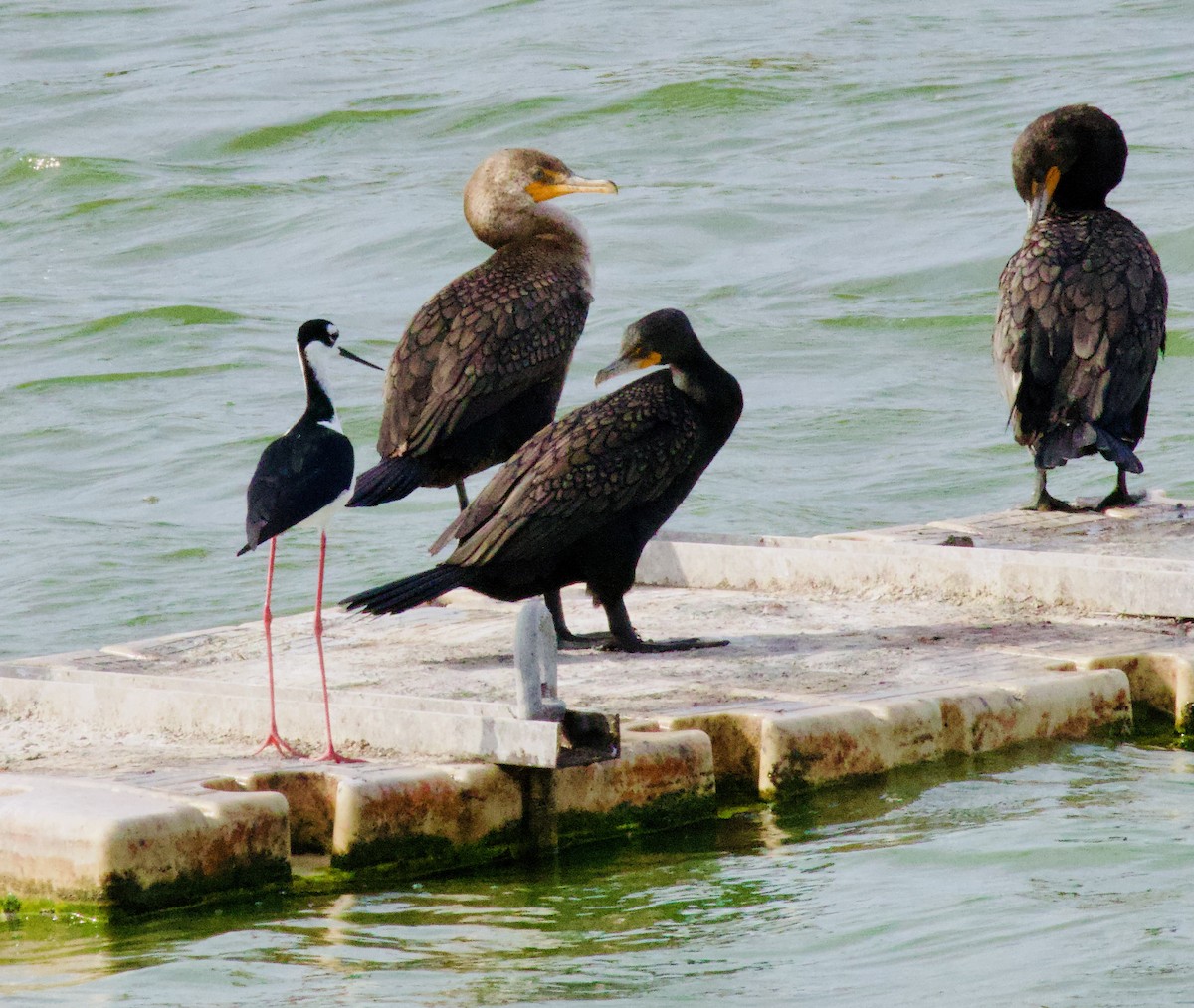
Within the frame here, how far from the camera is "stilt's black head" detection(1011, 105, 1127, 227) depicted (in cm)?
989

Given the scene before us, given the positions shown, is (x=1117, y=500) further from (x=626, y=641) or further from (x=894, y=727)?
(x=894, y=727)

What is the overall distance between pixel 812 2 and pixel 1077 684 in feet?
67.6

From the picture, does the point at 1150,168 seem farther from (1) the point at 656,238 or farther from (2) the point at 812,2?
(2) the point at 812,2

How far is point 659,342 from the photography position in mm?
7320

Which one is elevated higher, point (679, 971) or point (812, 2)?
point (812, 2)

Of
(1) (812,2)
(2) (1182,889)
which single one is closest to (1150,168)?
(1) (812,2)

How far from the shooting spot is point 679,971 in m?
5.09

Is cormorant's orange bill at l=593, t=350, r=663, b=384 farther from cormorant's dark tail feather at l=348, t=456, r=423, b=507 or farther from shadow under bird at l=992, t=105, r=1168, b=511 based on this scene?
shadow under bird at l=992, t=105, r=1168, b=511

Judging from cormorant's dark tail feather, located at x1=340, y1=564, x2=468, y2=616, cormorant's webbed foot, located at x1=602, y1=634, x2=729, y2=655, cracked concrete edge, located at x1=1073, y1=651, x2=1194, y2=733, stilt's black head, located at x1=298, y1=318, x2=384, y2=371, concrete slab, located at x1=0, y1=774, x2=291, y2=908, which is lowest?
concrete slab, located at x1=0, y1=774, x2=291, y2=908

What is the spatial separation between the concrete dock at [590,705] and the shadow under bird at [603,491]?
0.94 feet

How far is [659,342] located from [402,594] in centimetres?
119

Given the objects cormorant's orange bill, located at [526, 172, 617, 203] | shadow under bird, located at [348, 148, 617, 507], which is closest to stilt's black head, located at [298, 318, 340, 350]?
shadow under bird, located at [348, 148, 617, 507]

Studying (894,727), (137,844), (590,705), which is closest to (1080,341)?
(894,727)

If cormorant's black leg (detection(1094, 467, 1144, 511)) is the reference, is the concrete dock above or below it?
below
